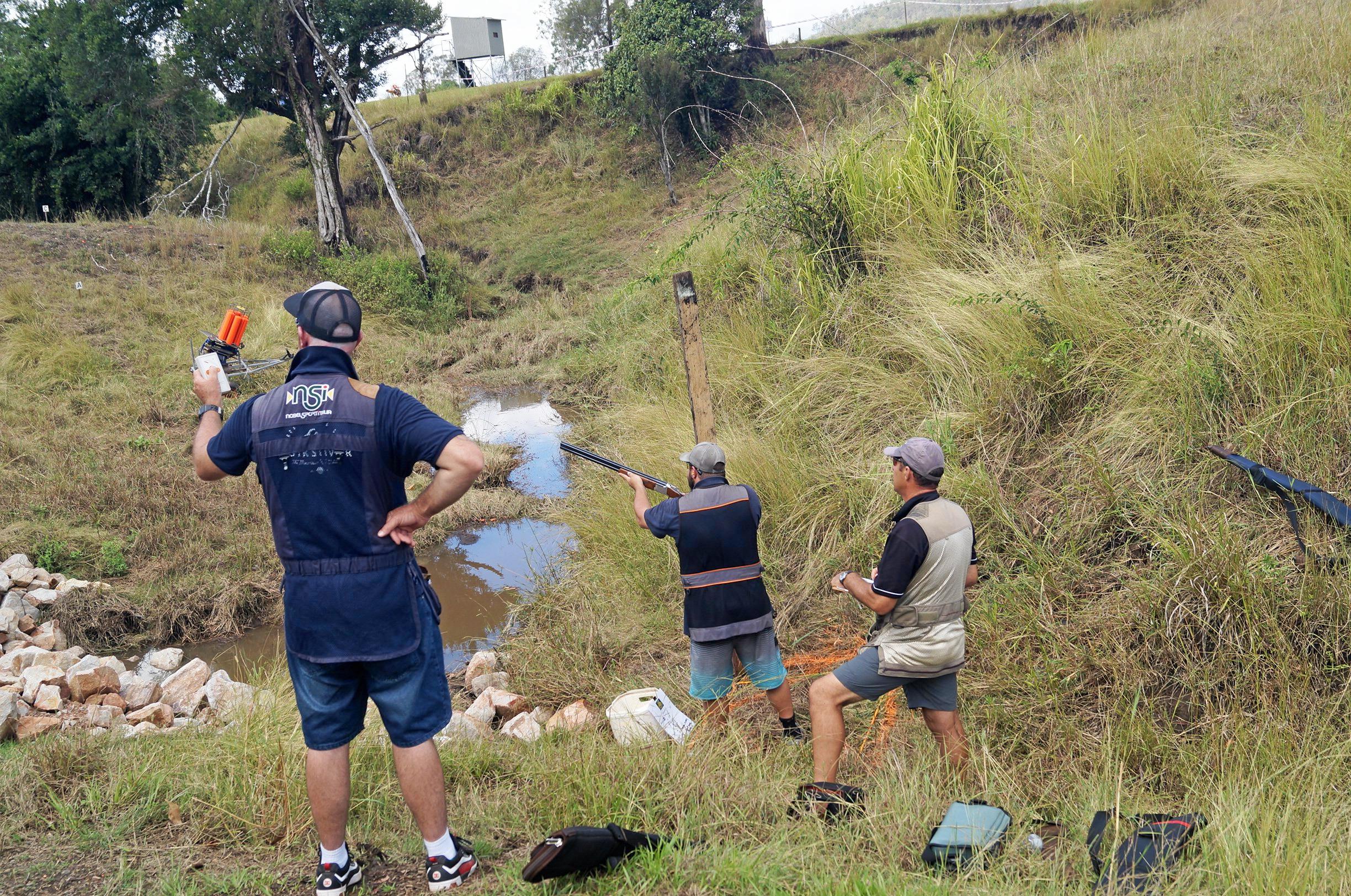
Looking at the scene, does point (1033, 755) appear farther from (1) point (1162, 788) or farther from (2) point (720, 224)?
(2) point (720, 224)

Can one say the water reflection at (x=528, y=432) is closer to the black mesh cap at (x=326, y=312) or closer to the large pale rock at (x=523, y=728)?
the large pale rock at (x=523, y=728)

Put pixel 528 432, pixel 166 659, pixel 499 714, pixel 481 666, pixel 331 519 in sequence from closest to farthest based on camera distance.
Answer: pixel 331 519 → pixel 499 714 → pixel 481 666 → pixel 166 659 → pixel 528 432

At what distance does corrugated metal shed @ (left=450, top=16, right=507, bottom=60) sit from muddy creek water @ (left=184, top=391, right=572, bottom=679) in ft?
82.4

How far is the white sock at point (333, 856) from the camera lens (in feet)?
9.98

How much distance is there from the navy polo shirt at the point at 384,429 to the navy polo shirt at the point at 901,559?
1.78 m

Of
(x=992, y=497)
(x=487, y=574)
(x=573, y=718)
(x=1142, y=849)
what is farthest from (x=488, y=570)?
(x=1142, y=849)

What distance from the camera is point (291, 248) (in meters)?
17.9

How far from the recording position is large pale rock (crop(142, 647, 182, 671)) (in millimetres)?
6879

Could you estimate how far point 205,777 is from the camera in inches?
148

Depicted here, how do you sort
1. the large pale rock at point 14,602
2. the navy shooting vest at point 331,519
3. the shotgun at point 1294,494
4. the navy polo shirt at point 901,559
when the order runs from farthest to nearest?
the large pale rock at point 14,602, the shotgun at point 1294,494, the navy polo shirt at point 901,559, the navy shooting vest at point 331,519

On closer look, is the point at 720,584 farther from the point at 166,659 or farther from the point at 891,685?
the point at 166,659

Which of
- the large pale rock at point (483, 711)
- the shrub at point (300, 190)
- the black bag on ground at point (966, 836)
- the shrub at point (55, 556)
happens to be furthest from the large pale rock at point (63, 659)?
the shrub at point (300, 190)

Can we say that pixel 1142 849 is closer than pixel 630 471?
Yes

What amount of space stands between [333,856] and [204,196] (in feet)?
80.2
